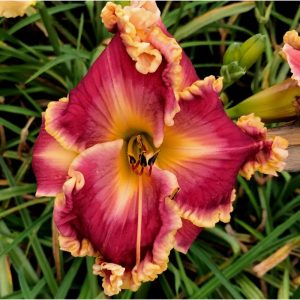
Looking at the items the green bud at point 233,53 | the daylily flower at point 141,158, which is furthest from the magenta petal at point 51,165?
the green bud at point 233,53

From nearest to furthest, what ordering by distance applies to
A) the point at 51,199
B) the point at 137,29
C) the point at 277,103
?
the point at 137,29 → the point at 277,103 → the point at 51,199

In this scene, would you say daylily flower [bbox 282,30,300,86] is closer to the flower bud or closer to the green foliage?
the flower bud

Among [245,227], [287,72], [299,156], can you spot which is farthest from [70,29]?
[299,156]

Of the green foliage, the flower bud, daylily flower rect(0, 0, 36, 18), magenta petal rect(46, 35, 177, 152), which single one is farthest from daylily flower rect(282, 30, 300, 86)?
daylily flower rect(0, 0, 36, 18)

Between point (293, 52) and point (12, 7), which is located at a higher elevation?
point (12, 7)

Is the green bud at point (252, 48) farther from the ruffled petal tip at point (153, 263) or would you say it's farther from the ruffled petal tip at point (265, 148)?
the ruffled petal tip at point (153, 263)

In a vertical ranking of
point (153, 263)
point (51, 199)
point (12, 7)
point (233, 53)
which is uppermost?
point (12, 7)

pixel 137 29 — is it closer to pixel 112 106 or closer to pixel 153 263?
pixel 112 106

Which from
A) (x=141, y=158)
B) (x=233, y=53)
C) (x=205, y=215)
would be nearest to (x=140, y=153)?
(x=141, y=158)
